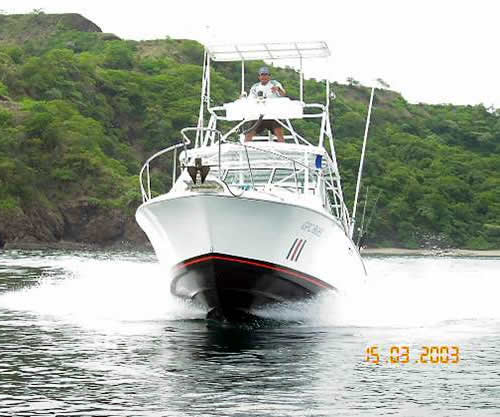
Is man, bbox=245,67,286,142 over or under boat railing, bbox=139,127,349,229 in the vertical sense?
over

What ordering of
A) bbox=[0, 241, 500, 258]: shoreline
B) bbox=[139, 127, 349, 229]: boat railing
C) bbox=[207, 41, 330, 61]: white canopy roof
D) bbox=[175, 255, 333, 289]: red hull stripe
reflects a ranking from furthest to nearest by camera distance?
bbox=[0, 241, 500, 258]: shoreline, bbox=[207, 41, 330, 61]: white canopy roof, bbox=[139, 127, 349, 229]: boat railing, bbox=[175, 255, 333, 289]: red hull stripe

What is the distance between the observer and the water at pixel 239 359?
33.3 ft

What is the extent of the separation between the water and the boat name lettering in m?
1.49

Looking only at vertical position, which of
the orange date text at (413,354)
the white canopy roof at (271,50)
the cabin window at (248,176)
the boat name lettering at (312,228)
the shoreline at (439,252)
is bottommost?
the shoreline at (439,252)

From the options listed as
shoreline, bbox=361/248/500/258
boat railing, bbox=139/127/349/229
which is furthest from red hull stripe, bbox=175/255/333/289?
shoreline, bbox=361/248/500/258

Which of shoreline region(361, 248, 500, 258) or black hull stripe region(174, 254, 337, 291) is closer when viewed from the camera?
black hull stripe region(174, 254, 337, 291)

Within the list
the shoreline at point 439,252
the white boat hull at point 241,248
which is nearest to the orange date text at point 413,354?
the white boat hull at point 241,248

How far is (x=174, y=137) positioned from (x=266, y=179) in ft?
261

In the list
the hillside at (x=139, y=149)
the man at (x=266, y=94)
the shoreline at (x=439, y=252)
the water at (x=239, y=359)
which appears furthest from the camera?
the shoreline at (x=439, y=252)

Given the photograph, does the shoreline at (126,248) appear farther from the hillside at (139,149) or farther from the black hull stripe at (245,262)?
the black hull stripe at (245,262)

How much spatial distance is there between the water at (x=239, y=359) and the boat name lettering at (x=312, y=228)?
4.90 feet

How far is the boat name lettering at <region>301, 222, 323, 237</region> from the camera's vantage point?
15.9 meters

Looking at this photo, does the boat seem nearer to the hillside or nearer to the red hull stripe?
the red hull stripe

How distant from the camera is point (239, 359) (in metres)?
13.0
